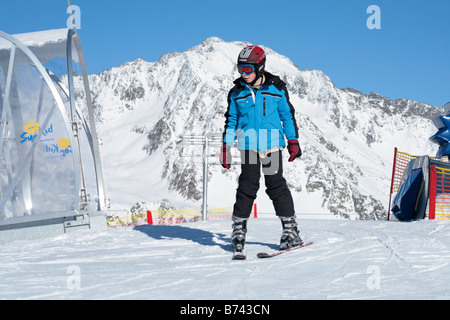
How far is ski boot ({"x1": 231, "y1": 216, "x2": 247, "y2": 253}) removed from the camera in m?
3.91

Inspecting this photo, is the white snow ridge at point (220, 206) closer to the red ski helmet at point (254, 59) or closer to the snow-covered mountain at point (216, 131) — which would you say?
the snow-covered mountain at point (216, 131)

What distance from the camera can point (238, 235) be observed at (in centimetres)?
404

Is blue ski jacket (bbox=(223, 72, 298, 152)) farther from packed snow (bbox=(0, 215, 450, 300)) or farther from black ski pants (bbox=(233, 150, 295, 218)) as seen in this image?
packed snow (bbox=(0, 215, 450, 300))

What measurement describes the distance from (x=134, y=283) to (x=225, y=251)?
1482 millimetres

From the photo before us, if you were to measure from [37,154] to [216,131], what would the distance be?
8552 centimetres

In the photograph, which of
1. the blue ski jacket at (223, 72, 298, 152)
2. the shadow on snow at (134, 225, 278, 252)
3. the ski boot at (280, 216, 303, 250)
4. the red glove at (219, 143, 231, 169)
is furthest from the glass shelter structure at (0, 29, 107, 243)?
the ski boot at (280, 216, 303, 250)

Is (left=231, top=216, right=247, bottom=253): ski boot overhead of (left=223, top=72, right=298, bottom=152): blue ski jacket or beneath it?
beneath

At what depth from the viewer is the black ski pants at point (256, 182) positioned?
4.14m

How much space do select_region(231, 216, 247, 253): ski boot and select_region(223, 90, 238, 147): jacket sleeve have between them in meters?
0.74

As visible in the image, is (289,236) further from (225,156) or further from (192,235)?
(192,235)

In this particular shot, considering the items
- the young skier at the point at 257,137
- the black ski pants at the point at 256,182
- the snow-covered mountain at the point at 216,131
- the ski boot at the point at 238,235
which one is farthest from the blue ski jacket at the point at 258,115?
the snow-covered mountain at the point at 216,131

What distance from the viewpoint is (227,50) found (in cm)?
13950
